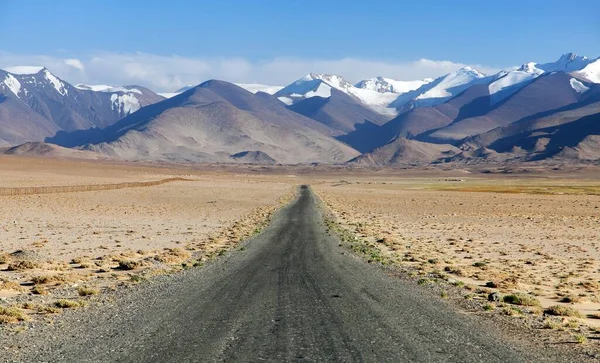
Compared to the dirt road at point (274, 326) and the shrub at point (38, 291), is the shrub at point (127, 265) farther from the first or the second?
the shrub at point (38, 291)

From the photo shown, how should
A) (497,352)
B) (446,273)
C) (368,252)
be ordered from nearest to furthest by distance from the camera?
(497,352) < (446,273) < (368,252)

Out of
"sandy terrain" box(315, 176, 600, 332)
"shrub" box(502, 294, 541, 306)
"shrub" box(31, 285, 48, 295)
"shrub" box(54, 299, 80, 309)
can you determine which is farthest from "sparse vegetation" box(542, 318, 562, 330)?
"shrub" box(31, 285, 48, 295)

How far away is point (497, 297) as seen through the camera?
67.5 ft

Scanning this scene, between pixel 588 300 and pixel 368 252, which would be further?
pixel 368 252

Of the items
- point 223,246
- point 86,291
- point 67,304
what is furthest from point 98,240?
point 67,304

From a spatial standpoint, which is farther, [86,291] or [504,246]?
[504,246]

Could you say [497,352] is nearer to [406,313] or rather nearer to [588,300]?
[406,313]

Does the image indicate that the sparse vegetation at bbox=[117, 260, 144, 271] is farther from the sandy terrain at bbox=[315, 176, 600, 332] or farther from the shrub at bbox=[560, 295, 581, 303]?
the shrub at bbox=[560, 295, 581, 303]

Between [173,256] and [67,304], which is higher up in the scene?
[67,304]

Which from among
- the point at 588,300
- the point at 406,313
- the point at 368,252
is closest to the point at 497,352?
the point at 406,313

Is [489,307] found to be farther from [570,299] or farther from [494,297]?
[570,299]

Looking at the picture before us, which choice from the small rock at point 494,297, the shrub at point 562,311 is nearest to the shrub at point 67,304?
the small rock at point 494,297

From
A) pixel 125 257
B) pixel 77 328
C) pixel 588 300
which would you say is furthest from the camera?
pixel 125 257

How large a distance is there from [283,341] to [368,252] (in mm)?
19313
